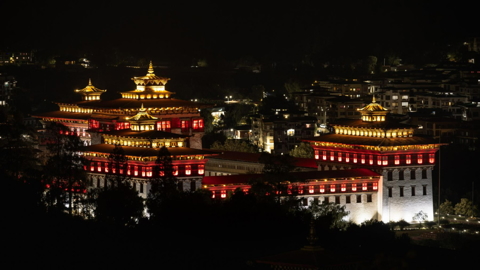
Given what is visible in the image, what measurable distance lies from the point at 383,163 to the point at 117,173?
58.8 ft

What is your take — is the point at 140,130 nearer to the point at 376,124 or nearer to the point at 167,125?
the point at 167,125

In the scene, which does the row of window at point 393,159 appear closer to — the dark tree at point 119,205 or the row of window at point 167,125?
the row of window at point 167,125

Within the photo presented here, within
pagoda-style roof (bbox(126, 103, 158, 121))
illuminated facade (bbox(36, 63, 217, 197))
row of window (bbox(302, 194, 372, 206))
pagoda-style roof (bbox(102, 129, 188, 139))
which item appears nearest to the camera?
illuminated facade (bbox(36, 63, 217, 197))

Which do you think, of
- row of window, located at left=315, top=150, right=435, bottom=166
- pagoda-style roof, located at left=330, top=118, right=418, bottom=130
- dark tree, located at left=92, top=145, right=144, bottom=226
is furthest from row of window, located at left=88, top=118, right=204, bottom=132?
dark tree, located at left=92, top=145, right=144, bottom=226

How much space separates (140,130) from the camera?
97.3 m

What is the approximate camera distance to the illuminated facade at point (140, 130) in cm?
9044

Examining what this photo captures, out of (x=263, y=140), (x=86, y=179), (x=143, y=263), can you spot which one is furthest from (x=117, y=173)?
(x=263, y=140)

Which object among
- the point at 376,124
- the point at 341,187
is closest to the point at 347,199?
the point at 341,187

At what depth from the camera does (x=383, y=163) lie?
313 feet

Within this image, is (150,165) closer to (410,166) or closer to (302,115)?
(410,166)

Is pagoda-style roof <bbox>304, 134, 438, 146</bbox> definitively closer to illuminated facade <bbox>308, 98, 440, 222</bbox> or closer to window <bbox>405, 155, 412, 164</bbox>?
illuminated facade <bbox>308, 98, 440, 222</bbox>

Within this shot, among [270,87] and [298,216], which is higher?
[270,87]

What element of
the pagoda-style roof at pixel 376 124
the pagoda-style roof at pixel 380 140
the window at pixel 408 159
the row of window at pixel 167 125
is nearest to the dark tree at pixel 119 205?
the pagoda-style roof at pixel 380 140

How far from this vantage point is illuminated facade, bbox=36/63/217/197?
90438 millimetres
